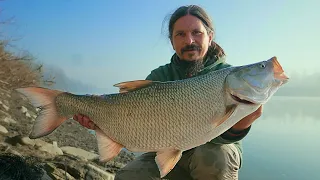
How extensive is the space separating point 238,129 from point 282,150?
374 inches

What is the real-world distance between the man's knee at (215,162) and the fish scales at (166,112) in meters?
0.68

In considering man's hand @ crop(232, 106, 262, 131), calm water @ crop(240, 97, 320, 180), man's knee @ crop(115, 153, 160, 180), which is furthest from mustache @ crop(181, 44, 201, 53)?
calm water @ crop(240, 97, 320, 180)

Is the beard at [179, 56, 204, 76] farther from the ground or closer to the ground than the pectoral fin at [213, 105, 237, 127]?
farther from the ground

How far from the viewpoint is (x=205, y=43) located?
11.6 ft

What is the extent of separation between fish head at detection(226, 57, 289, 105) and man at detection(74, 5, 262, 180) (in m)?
0.33

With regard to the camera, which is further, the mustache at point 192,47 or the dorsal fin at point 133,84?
the mustache at point 192,47

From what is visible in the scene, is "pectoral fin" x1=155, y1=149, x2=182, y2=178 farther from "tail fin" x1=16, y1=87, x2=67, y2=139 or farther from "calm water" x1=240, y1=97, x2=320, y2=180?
"calm water" x1=240, y1=97, x2=320, y2=180

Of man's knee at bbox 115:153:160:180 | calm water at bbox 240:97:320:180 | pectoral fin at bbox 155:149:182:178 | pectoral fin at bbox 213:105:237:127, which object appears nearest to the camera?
pectoral fin at bbox 213:105:237:127

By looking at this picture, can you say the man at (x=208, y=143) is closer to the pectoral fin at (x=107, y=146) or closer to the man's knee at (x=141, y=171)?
the man's knee at (x=141, y=171)

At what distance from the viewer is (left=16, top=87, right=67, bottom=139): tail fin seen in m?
2.64

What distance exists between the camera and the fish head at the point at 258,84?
8.07 feet

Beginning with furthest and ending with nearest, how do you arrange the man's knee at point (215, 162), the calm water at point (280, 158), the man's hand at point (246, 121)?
1. the calm water at point (280, 158)
2. the man's knee at point (215, 162)
3. the man's hand at point (246, 121)

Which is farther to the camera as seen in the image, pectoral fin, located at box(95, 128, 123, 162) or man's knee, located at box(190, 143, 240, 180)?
man's knee, located at box(190, 143, 240, 180)

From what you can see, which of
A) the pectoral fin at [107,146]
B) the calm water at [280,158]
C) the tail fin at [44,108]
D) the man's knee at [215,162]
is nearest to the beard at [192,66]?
the man's knee at [215,162]
